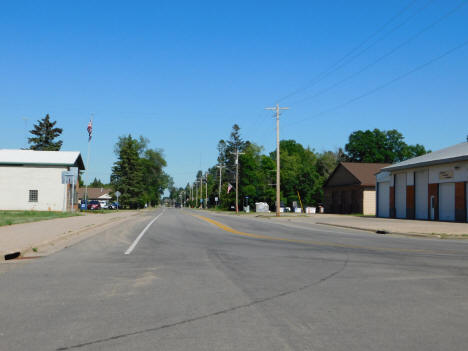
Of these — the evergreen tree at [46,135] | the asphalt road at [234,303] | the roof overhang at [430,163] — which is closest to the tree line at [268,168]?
the evergreen tree at [46,135]

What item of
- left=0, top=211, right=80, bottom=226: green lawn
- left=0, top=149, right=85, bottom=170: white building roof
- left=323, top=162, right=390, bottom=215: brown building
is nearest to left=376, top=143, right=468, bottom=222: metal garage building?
left=323, top=162, right=390, bottom=215: brown building

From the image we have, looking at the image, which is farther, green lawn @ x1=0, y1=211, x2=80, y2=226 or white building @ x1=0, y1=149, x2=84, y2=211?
white building @ x1=0, y1=149, x2=84, y2=211

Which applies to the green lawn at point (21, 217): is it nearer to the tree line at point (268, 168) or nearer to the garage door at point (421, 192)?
the garage door at point (421, 192)

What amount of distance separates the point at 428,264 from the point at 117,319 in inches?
323

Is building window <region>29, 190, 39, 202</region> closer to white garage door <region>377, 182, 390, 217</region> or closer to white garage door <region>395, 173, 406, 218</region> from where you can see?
white garage door <region>377, 182, 390, 217</region>

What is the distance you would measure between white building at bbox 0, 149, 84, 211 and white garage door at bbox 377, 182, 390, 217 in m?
35.7

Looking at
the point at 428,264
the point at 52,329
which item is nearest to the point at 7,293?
the point at 52,329

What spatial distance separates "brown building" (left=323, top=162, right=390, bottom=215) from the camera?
6094 centimetres

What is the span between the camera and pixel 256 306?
656 cm

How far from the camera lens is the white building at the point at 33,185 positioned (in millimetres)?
54594

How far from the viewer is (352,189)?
209 feet

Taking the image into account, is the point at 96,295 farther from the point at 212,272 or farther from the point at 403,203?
the point at 403,203

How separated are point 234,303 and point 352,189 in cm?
5935

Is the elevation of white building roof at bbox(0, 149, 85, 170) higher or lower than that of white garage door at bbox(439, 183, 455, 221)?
higher
